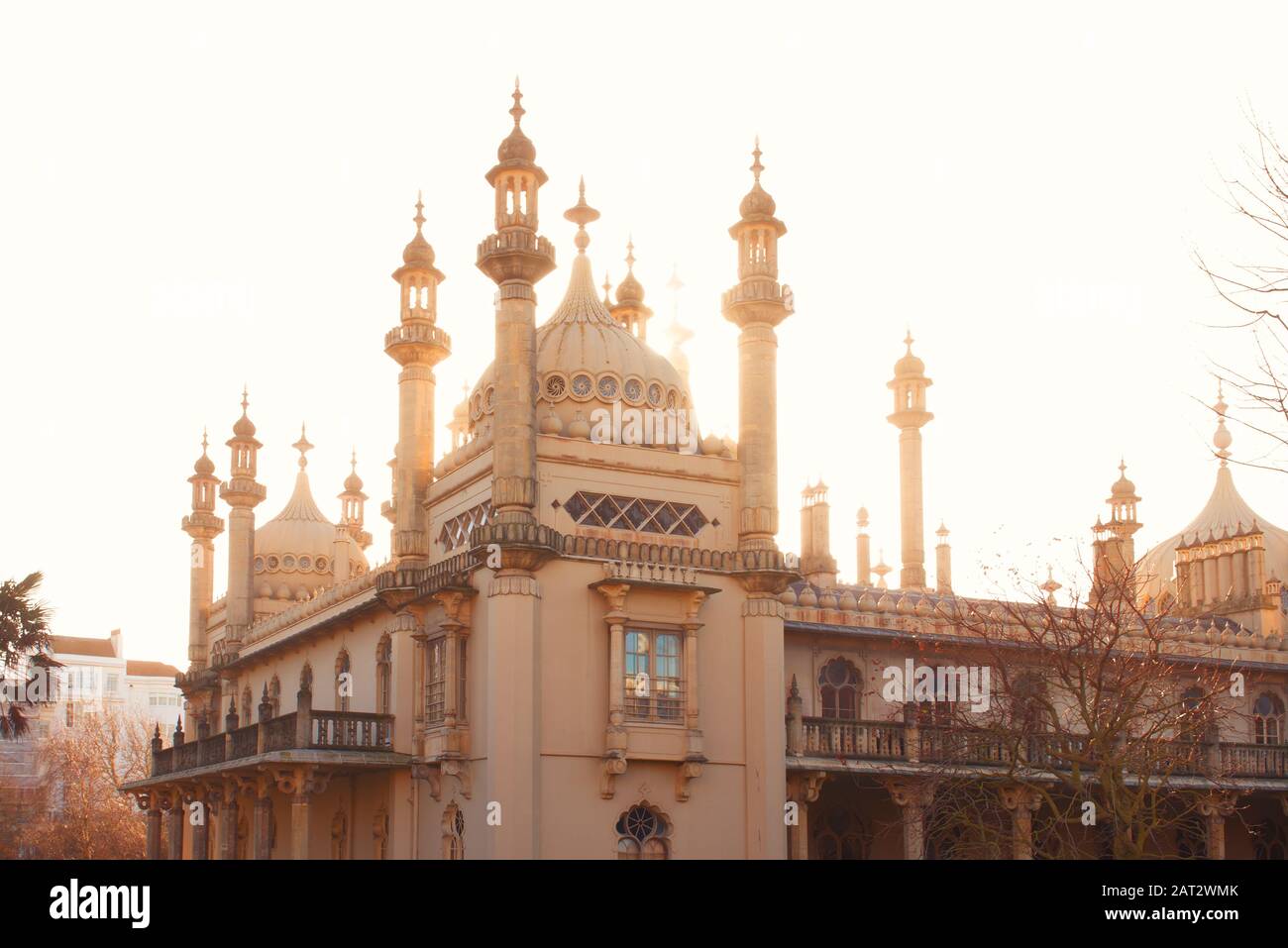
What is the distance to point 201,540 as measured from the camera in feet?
147

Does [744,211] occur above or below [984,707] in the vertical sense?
above

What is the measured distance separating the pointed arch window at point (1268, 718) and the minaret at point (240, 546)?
83.7 ft

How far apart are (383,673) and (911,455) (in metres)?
14.7

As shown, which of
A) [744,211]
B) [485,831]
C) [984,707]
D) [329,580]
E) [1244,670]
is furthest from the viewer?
[329,580]

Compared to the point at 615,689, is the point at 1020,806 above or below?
below

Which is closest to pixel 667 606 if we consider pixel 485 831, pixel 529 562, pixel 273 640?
pixel 529 562

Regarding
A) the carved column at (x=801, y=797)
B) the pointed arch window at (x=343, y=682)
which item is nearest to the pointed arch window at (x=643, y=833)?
the carved column at (x=801, y=797)

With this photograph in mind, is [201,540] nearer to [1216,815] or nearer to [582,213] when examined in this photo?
[582,213]

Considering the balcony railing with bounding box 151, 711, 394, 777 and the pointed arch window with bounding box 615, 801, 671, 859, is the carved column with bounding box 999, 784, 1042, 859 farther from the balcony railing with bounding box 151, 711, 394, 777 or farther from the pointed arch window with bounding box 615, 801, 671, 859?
the balcony railing with bounding box 151, 711, 394, 777

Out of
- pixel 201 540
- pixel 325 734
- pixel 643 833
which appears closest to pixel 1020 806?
pixel 643 833
